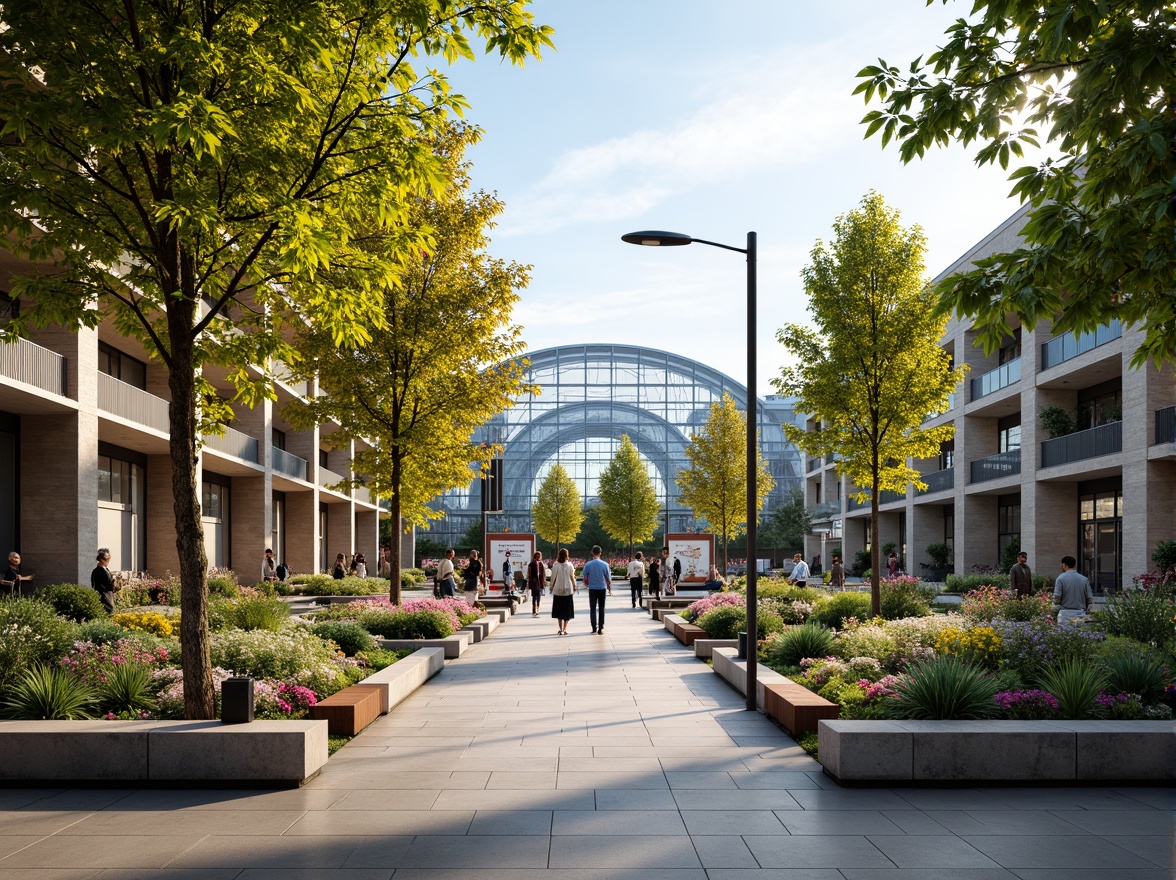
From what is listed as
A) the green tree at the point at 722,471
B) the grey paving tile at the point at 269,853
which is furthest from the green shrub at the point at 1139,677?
the green tree at the point at 722,471

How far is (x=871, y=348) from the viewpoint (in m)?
20.3

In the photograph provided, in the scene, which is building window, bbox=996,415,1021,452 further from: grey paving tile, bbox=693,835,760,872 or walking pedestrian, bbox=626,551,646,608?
grey paving tile, bbox=693,835,760,872

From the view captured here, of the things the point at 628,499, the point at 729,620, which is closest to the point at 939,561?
the point at 628,499

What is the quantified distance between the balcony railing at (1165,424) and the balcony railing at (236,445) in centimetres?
2726

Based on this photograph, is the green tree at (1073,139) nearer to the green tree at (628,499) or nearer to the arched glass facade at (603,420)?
the green tree at (628,499)

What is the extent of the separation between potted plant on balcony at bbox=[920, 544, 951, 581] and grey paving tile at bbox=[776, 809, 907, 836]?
39.3m

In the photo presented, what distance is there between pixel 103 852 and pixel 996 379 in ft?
119

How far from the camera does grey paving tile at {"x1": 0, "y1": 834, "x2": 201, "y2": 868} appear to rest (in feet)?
19.0

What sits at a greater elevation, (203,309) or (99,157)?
(203,309)

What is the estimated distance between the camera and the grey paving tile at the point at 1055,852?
18.9 ft

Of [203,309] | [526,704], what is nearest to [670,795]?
[526,704]

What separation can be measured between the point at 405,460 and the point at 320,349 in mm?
2980

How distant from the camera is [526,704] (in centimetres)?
1191

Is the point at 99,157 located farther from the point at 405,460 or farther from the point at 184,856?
the point at 405,460
